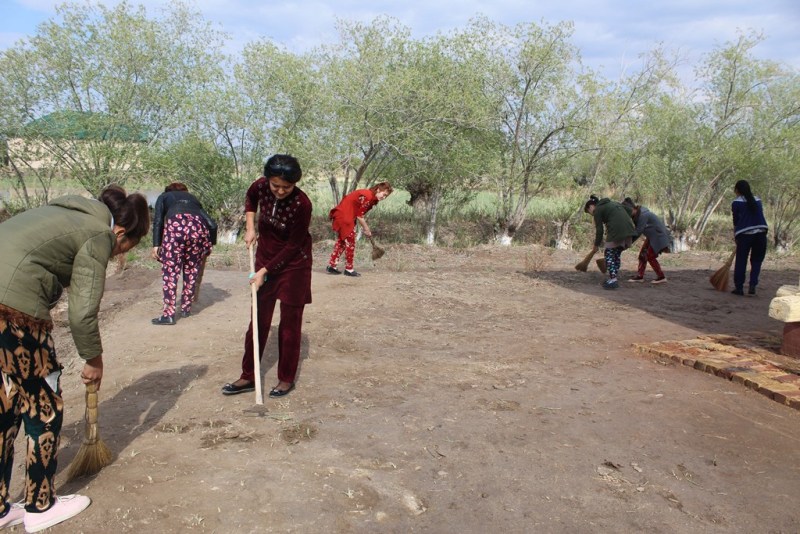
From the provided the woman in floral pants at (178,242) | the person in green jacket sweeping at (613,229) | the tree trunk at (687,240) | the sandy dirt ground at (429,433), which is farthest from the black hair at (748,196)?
the tree trunk at (687,240)

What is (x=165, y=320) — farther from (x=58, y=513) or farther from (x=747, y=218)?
(x=747, y=218)

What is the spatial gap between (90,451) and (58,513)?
1.40ft

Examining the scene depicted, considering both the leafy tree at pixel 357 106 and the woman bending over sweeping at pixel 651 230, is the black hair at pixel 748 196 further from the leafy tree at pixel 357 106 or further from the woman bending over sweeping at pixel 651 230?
the leafy tree at pixel 357 106

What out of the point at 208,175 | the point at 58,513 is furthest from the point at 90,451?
the point at 208,175

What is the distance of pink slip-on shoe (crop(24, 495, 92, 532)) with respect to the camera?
2623 mm

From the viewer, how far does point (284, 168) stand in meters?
3.87

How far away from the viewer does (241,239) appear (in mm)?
16062

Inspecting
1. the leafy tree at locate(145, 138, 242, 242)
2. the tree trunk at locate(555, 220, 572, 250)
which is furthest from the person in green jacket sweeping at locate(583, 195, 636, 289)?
the leafy tree at locate(145, 138, 242, 242)

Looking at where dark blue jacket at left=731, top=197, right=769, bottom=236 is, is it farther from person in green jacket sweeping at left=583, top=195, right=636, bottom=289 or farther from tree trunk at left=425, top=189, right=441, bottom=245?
tree trunk at left=425, top=189, right=441, bottom=245

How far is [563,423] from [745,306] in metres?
5.76

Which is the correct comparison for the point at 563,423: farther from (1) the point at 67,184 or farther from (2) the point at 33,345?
(1) the point at 67,184

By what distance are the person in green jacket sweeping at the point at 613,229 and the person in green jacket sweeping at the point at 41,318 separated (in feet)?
25.4

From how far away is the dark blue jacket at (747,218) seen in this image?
8.58m

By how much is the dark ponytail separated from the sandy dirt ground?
4.22 feet
